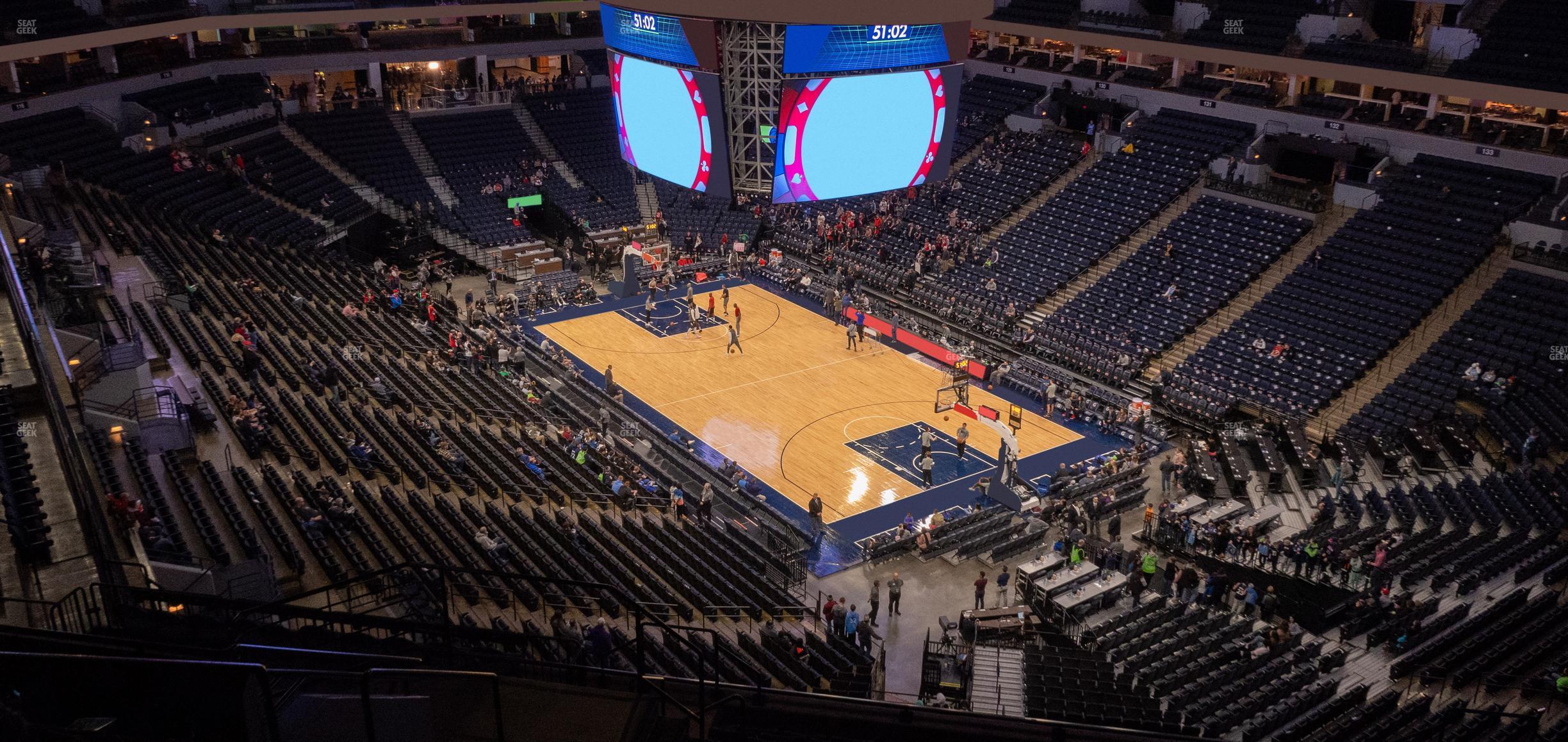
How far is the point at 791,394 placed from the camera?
32344 mm

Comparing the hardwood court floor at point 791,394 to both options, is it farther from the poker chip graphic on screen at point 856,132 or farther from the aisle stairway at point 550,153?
the aisle stairway at point 550,153

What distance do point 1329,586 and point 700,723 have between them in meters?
16.6

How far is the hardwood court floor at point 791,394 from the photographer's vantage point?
28.0 meters

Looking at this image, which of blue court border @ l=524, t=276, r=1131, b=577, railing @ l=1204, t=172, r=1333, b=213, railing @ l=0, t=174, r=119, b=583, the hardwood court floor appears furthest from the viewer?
railing @ l=1204, t=172, r=1333, b=213

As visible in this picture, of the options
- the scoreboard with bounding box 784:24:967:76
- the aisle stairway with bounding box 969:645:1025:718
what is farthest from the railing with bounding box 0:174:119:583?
the aisle stairway with bounding box 969:645:1025:718

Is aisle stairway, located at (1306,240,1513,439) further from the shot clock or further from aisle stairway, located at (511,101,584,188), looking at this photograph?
aisle stairway, located at (511,101,584,188)

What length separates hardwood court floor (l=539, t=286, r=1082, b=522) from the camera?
91.9 ft

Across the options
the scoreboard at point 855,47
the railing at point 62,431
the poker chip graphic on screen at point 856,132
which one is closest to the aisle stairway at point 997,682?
the poker chip graphic on screen at point 856,132

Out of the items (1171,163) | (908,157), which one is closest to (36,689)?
(908,157)

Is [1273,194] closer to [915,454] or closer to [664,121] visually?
[915,454]

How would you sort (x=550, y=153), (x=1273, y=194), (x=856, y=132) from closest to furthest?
(x=856, y=132) → (x=1273, y=194) → (x=550, y=153)

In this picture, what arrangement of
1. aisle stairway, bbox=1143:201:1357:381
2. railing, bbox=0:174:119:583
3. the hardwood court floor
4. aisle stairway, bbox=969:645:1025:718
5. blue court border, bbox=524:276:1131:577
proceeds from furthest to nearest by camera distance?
1. aisle stairway, bbox=1143:201:1357:381
2. the hardwood court floor
3. blue court border, bbox=524:276:1131:577
4. aisle stairway, bbox=969:645:1025:718
5. railing, bbox=0:174:119:583

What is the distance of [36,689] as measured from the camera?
30.0 ft

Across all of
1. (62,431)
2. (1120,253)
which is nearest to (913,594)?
(62,431)
